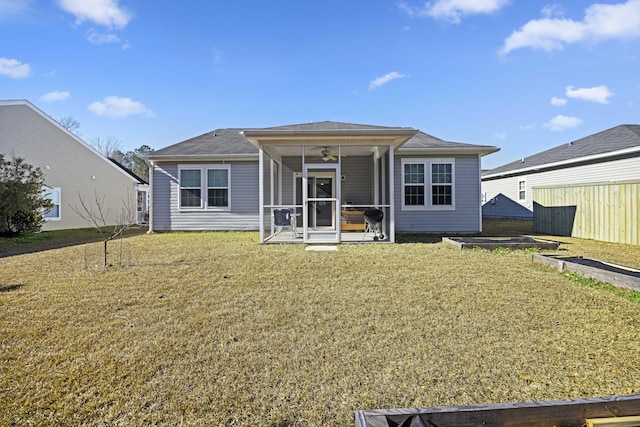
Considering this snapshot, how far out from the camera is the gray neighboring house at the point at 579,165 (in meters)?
12.5

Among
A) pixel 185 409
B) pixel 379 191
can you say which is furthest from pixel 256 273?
pixel 379 191

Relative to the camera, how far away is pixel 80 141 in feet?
57.1

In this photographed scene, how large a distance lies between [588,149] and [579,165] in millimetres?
748

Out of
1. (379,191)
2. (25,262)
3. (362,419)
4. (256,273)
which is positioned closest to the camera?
(362,419)

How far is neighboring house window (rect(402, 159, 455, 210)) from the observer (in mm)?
12289

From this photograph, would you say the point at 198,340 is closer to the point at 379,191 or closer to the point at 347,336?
the point at 347,336

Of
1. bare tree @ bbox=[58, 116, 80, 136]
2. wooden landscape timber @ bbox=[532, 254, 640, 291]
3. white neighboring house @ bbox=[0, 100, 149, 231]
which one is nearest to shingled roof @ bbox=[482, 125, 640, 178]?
wooden landscape timber @ bbox=[532, 254, 640, 291]

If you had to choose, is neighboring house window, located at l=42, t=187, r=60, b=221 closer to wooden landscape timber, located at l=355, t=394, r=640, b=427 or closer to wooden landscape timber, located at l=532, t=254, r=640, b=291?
wooden landscape timber, located at l=355, t=394, r=640, b=427

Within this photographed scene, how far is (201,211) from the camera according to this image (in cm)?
1299

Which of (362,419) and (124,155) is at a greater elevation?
(124,155)

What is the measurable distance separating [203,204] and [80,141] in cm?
972

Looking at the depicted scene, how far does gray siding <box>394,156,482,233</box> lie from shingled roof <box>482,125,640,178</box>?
5568mm

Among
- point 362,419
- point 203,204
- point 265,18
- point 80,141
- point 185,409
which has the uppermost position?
point 265,18

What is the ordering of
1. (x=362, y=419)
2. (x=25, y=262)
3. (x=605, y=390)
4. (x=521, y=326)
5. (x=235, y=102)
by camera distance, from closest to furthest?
(x=362, y=419), (x=605, y=390), (x=521, y=326), (x=25, y=262), (x=235, y=102)
